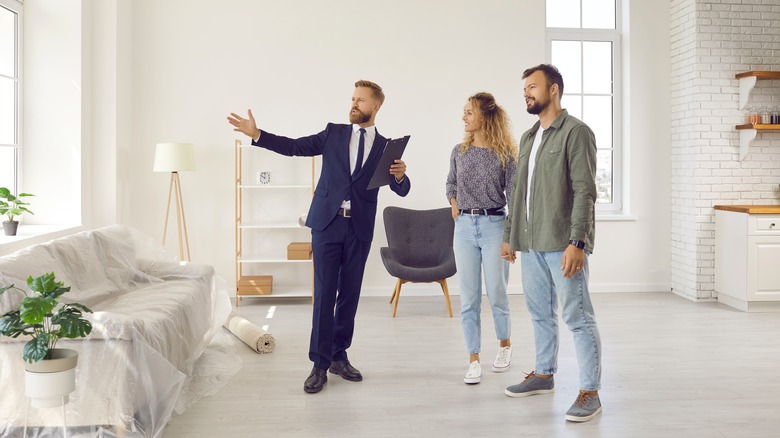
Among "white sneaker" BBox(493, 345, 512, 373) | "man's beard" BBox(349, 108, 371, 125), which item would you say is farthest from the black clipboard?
"white sneaker" BBox(493, 345, 512, 373)

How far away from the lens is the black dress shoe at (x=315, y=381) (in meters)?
3.73

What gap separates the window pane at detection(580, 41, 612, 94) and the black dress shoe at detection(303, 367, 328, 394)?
4572 millimetres

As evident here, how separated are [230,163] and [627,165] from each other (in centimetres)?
381

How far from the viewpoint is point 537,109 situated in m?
3.37

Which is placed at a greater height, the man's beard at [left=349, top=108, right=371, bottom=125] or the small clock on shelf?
the man's beard at [left=349, top=108, right=371, bottom=125]

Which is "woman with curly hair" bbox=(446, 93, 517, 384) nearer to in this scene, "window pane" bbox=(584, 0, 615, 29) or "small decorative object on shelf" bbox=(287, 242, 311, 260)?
"small decorative object on shelf" bbox=(287, 242, 311, 260)

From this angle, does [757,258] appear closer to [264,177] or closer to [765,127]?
[765,127]

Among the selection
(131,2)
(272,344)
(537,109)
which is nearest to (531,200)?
(537,109)

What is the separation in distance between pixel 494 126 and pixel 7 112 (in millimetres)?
3696

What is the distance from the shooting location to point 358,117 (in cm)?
385

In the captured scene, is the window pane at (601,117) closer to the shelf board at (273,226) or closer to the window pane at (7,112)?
the shelf board at (273,226)

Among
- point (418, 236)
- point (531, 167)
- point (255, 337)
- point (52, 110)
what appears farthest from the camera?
point (418, 236)

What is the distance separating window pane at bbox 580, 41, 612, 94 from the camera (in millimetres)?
7211

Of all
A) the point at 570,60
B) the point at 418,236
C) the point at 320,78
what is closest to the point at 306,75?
the point at 320,78
